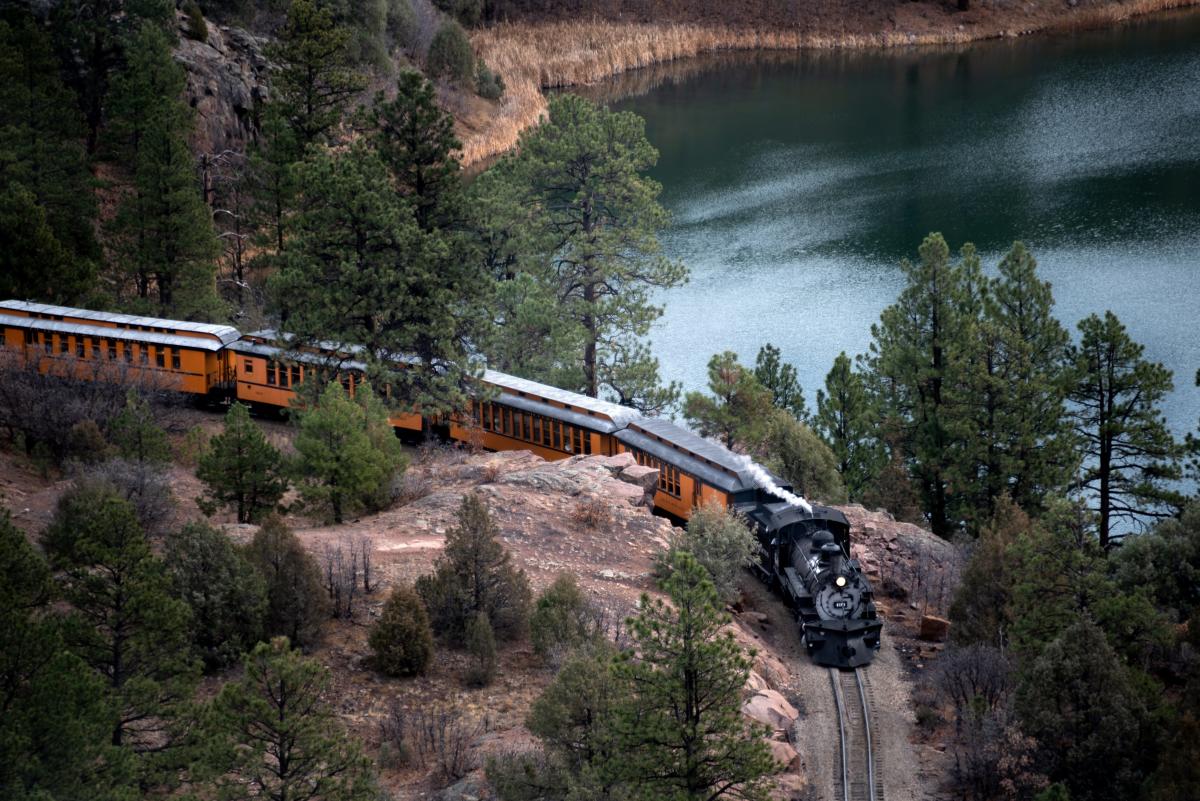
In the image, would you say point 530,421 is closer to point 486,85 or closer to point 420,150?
point 420,150

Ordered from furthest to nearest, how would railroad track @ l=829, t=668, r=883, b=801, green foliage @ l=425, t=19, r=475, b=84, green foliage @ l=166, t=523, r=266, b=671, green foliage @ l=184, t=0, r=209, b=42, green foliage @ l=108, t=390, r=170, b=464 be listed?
green foliage @ l=425, t=19, r=475, b=84
green foliage @ l=184, t=0, r=209, b=42
green foliage @ l=108, t=390, r=170, b=464
railroad track @ l=829, t=668, r=883, b=801
green foliage @ l=166, t=523, r=266, b=671

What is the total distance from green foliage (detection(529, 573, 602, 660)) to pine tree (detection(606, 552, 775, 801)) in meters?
4.52

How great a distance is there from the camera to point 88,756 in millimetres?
20266

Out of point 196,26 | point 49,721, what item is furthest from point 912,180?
point 49,721

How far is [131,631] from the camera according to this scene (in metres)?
22.9

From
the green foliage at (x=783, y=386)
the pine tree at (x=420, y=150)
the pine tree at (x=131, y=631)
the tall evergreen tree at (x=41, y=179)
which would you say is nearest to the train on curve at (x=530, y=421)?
the tall evergreen tree at (x=41, y=179)

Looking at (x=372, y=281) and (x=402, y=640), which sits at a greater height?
(x=372, y=281)

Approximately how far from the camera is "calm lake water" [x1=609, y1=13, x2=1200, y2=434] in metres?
63.5


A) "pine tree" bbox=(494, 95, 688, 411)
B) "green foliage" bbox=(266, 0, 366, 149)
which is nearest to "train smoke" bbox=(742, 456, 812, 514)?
"pine tree" bbox=(494, 95, 688, 411)

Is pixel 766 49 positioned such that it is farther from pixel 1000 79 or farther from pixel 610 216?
pixel 610 216

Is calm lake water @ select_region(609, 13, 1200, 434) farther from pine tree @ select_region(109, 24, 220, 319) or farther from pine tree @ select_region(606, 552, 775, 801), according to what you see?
pine tree @ select_region(606, 552, 775, 801)

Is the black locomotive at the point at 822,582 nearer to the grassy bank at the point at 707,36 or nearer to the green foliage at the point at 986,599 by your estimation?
the green foliage at the point at 986,599

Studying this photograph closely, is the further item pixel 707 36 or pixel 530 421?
pixel 707 36

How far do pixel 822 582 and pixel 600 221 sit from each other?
891 inches
